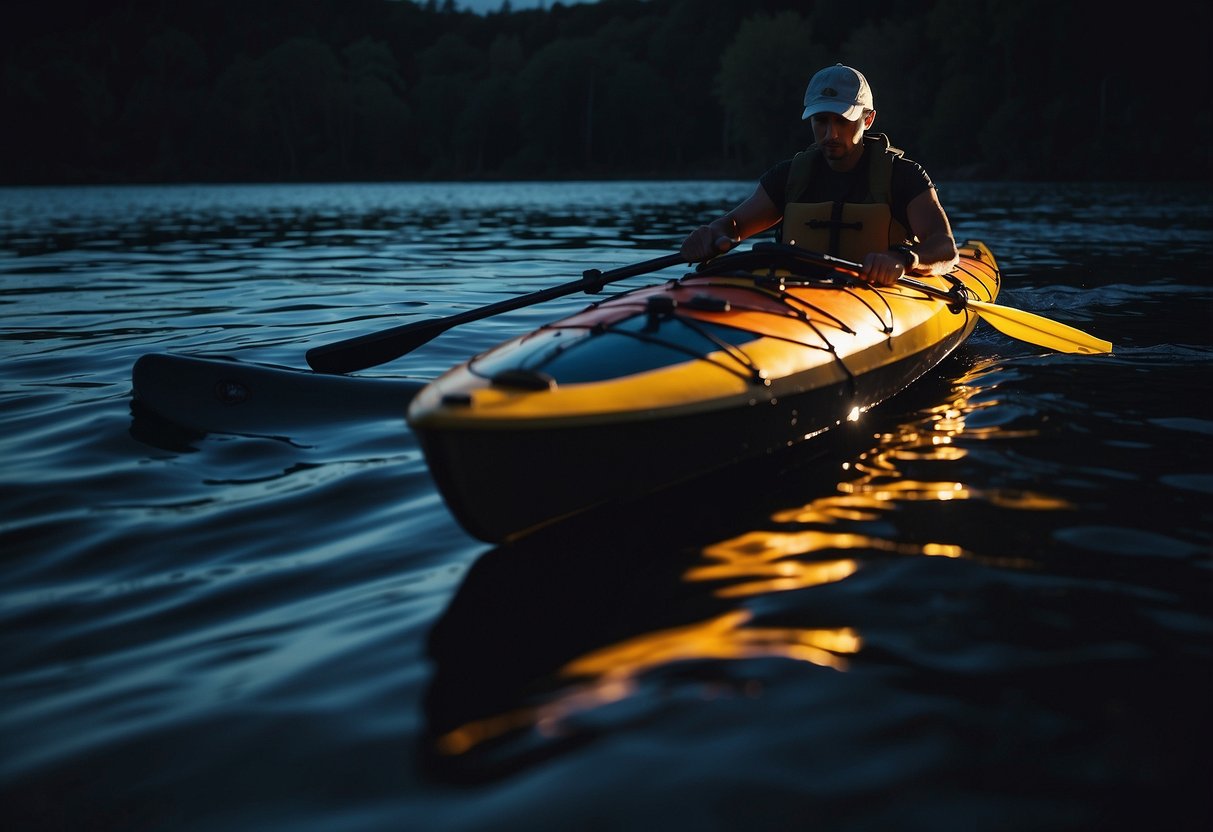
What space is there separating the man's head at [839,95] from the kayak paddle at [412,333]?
109 centimetres

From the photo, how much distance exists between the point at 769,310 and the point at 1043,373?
2779 mm

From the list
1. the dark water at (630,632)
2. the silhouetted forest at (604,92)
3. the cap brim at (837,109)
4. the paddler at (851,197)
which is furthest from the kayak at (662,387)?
the silhouetted forest at (604,92)

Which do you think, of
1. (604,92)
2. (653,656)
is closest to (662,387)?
(653,656)

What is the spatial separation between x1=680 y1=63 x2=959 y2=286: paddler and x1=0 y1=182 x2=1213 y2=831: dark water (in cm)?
90

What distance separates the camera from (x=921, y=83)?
152 feet

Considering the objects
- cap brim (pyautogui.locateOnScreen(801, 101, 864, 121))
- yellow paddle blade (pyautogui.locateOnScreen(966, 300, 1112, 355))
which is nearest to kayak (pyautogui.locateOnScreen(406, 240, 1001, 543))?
yellow paddle blade (pyautogui.locateOnScreen(966, 300, 1112, 355))

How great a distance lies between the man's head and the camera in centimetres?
556

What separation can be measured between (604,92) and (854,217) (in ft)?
212

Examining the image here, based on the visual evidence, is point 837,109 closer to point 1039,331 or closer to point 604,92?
point 1039,331

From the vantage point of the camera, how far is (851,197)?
19.4 ft

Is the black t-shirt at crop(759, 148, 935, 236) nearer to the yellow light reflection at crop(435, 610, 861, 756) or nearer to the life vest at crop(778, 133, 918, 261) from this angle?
the life vest at crop(778, 133, 918, 261)

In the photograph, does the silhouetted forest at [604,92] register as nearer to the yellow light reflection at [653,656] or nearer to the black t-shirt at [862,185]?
the black t-shirt at [862,185]

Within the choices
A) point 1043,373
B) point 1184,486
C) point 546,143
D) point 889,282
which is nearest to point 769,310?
point 889,282

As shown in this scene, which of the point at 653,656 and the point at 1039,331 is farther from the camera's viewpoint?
the point at 1039,331
